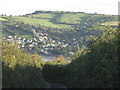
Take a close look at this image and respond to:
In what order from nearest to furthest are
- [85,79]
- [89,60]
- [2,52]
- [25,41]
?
[85,79], [89,60], [2,52], [25,41]

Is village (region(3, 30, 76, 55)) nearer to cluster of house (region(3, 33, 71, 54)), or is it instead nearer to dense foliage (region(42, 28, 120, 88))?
cluster of house (region(3, 33, 71, 54))

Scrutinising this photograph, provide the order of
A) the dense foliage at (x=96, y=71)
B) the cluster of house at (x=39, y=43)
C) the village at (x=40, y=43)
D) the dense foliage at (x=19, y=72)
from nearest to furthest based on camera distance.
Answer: the dense foliage at (x=96, y=71)
the dense foliage at (x=19, y=72)
the village at (x=40, y=43)
the cluster of house at (x=39, y=43)

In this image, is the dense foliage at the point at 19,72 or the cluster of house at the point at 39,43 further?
the cluster of house at the point at 39,43

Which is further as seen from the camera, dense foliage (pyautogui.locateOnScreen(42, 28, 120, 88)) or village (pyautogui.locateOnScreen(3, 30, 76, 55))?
village (pyautogui.locateOnScreen(3, 30, 76, 55))

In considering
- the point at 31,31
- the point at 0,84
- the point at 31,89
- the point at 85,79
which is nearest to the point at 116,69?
the point at 85,79

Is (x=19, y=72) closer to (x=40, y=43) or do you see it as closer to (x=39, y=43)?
(x=39, y=43)

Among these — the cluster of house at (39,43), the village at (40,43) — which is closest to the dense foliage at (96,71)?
the village at (40,43)

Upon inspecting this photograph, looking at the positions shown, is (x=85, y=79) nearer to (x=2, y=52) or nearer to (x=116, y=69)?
(x=116, y=69)

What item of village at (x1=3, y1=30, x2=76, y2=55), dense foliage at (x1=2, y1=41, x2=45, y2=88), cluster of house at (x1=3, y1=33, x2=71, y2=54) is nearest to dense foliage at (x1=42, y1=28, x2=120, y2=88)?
dense foliage at (x1=2, y1=41, x2=45, y2=88)

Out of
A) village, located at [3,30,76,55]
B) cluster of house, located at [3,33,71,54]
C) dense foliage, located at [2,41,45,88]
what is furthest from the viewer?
→ cluster of house, located at [3,33,71,54]

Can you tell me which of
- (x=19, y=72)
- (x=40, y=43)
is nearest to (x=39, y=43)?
(x=40, y=43)

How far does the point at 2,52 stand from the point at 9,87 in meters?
12.1

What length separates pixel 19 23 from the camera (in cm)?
19900

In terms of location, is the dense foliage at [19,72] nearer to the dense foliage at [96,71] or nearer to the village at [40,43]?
the dense foliage at [96,71]
